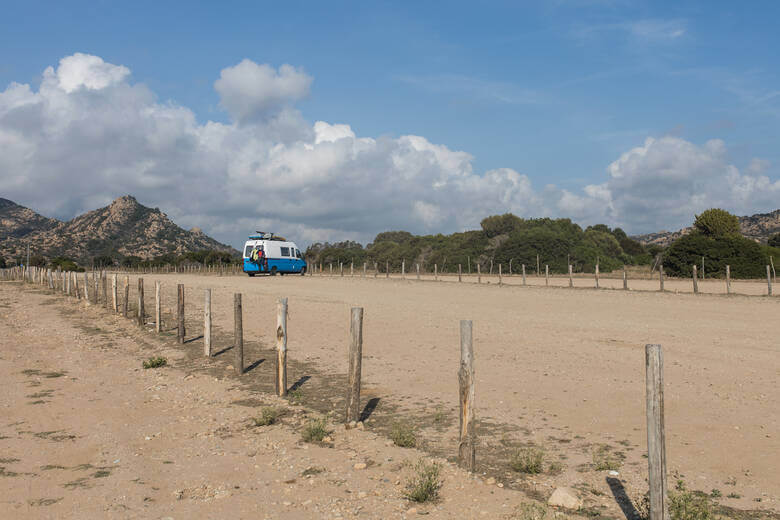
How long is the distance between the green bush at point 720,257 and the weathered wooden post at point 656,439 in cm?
4306

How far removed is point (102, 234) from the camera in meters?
139

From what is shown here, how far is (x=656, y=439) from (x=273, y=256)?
1653 inches

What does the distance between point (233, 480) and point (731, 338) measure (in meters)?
12.9

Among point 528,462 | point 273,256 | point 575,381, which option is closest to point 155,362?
point 575,381

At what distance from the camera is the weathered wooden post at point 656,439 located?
14.9 feet

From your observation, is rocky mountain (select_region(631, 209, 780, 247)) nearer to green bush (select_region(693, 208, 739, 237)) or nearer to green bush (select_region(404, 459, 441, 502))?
green bush (select_region(693, 208, 739, 237))

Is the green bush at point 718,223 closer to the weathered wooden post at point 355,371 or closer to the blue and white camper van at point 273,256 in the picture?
the blue and white camper van at point 273,256

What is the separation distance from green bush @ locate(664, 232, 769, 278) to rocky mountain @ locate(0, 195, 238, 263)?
105313 mm

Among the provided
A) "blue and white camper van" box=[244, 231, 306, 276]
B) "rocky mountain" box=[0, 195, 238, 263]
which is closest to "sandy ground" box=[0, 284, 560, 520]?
"blue and white camper van" box=[244, 231, 306, 276]

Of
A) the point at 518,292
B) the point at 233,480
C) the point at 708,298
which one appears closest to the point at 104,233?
the point at 518,292

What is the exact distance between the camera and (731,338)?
14328 millimetres

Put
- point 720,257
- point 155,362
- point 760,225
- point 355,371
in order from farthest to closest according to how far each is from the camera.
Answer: point 760,225 → point 720,257 → point 155,362 → point 355,371

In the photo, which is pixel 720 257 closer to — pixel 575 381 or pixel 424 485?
pixel 575 381

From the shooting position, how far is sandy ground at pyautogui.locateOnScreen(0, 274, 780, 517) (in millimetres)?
6102
